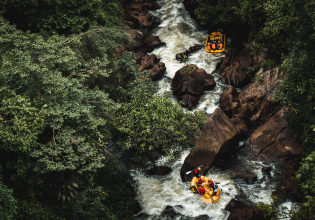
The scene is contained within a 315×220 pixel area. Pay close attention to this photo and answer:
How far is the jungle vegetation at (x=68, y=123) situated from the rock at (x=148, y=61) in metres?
6.43

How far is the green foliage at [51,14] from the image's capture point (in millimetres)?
12352

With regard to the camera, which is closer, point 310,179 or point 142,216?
point 310,179

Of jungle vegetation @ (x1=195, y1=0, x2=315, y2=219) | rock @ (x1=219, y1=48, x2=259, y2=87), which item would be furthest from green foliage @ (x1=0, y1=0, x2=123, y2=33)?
jungle vegetation @ (x1=195, y1=0, x2=315, y2=219)

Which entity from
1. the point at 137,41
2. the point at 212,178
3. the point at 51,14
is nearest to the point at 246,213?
the point at 212,178

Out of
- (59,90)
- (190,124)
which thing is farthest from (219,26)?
(59,90)

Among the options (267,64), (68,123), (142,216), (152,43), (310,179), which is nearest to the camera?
(310,179)

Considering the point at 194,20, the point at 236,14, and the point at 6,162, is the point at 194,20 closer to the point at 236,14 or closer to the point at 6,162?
the point at 236,14

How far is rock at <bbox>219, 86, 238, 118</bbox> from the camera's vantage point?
51.7 feet

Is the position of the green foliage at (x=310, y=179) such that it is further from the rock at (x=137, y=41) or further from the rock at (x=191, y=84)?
the rock at (x=137, y=41)

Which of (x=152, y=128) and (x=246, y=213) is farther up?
(x=152, y=128)

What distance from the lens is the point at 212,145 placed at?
13156 millimetres

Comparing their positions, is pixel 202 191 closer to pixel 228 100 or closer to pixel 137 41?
pixel 228 100

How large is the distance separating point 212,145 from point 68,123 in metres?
7.73

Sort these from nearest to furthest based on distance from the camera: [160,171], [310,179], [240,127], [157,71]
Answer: [310,179], [160,171], [240,127], [157,71]
